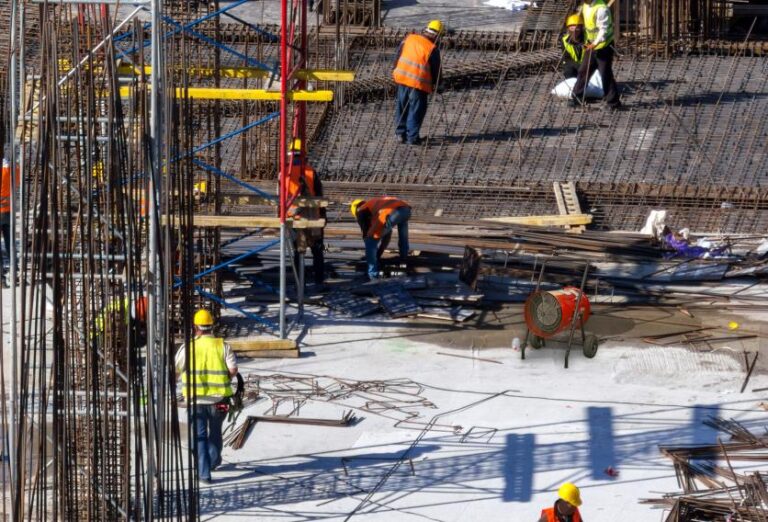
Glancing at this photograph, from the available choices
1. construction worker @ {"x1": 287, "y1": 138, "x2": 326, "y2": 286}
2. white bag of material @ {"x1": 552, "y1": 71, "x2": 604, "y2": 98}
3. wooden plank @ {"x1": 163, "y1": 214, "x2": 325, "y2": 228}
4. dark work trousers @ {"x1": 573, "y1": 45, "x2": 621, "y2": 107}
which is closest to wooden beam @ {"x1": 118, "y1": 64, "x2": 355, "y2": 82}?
construction worker @ {"x1": 287, "y1": 138, "x2": 326, "y2": 286}

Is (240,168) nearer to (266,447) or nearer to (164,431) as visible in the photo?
(266,447)

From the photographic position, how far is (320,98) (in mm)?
14812

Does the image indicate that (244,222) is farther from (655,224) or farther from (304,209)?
(655,224)

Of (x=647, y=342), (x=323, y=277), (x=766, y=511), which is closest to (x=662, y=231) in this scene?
(x=647, y=342)

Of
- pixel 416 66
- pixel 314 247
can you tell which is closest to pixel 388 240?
pixel 314 247

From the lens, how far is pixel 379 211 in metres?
16.6

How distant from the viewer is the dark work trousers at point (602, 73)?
2098 cm

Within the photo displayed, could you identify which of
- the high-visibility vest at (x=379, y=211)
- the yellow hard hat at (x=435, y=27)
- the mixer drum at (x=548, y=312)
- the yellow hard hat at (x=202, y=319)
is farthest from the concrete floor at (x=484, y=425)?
the yellow hard hat at (x=435, y=27)

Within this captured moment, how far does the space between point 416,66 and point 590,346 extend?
6.81 metres

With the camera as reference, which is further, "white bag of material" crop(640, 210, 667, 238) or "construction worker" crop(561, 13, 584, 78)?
"construction worker" crop(561, 13, 584, 78)

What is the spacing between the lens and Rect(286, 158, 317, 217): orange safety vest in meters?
15.7

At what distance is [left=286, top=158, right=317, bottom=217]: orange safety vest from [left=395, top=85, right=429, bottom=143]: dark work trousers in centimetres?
451

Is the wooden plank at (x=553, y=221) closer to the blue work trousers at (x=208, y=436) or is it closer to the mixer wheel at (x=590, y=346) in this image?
the mixer wheel at (x=590, y=346)

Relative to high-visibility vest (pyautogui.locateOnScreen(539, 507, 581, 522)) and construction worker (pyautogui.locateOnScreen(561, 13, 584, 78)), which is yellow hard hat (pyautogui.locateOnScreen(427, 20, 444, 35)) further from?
high-visibility vest (pyautogui.locateOnScreen(539, 507, 581, 522))
